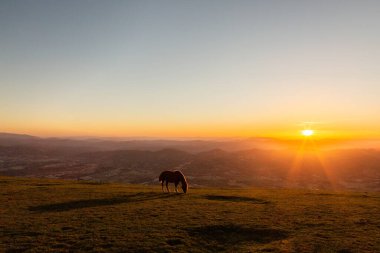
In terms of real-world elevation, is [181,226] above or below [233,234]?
above

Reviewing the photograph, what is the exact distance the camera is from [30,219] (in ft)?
69.4

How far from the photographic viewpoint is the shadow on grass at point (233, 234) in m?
17.3

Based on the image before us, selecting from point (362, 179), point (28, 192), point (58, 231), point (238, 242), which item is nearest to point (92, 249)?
point (58, 231)

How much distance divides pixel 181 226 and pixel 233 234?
3.30 m

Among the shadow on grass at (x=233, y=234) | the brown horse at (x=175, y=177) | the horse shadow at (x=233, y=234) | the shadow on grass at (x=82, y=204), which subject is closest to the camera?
the horse shadow at (x=233, y=234)

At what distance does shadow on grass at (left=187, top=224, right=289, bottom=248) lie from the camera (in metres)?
17.3

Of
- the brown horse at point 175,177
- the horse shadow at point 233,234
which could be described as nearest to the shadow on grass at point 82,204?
Answer: the brown horse at point 175,177

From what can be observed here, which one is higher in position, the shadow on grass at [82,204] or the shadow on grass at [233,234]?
the shadow on grass at [233,234]

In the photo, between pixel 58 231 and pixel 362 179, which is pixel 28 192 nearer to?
pixel 58 231

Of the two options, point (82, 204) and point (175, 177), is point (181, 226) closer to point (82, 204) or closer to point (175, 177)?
point (82, 204)

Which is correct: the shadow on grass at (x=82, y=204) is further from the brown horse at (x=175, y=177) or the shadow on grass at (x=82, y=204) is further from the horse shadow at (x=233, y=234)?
the horse shadow at (x=233, y=234)

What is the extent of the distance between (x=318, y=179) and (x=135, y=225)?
592 feet

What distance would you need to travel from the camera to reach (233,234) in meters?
18.5

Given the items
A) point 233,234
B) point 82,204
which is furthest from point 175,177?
point 233,234
